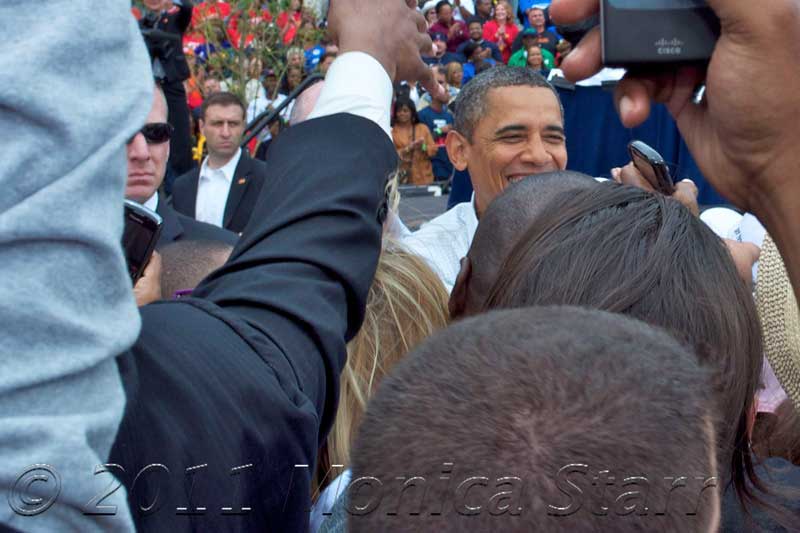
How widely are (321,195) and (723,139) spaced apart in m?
0.47

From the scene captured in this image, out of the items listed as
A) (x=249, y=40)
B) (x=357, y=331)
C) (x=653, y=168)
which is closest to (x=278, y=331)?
(x=357, y=331)

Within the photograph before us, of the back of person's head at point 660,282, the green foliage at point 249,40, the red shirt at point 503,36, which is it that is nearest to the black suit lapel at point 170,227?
the back of person's head at point 660,282

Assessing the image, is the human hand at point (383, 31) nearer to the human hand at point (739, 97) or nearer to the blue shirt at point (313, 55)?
the human hand at point (739, 97)

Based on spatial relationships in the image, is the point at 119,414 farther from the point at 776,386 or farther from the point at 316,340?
the point at 776,386

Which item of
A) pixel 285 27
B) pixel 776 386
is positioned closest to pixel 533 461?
pixel 776 386

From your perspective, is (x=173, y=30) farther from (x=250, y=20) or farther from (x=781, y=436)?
(x=781, y=436)

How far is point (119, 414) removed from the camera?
0.78 meters

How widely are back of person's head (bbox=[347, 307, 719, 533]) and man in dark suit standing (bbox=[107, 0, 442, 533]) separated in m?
0.16

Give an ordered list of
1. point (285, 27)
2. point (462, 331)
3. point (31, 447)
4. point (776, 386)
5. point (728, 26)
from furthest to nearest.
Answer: point (285, 27) < point (776, 386) < point (728, 26) < point (462, 331) < point (31, 447)

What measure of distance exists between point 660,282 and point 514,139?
2.38 m

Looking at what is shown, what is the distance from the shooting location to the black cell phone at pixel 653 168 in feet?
8.99

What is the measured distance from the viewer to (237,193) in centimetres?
618

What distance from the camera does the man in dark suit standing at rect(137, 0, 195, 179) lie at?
Result: 8.41m

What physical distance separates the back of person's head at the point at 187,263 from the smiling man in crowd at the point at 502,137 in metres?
1.14
